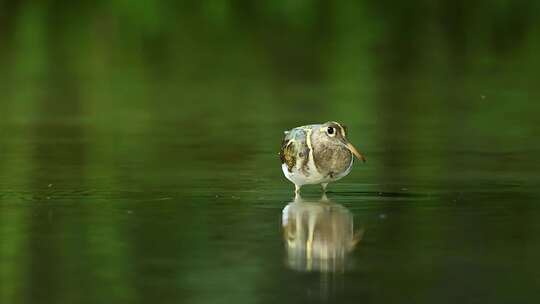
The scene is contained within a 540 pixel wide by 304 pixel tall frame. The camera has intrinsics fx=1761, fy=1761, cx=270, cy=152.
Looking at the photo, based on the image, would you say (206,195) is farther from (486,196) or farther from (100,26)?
(100,26)

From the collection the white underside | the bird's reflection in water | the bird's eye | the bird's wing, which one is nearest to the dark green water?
the bird's reflection in water

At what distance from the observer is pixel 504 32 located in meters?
27.1

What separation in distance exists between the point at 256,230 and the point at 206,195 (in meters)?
1.86

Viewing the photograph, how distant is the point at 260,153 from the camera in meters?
14.9

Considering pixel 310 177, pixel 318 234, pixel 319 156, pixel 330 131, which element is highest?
pixel 330 131

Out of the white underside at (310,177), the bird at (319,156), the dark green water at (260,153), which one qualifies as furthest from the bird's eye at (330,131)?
the dark green water at (260,153)

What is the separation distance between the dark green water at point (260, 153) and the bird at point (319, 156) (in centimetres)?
18

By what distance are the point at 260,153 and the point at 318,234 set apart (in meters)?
4.93

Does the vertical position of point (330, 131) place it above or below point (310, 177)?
above

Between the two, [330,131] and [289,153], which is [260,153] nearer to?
[289,153]

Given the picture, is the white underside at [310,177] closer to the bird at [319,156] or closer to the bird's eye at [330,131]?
the bird at [319,156]

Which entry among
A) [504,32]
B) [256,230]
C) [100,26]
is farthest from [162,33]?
[256,230]

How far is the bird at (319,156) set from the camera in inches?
468

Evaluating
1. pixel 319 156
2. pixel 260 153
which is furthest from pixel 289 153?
pixel 260 153
